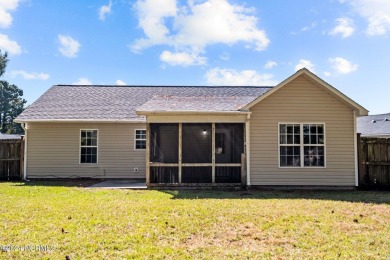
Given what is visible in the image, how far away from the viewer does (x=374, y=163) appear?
37.0 ft

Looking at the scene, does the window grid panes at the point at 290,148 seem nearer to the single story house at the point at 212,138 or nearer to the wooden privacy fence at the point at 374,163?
the single story house at the point at 212,138

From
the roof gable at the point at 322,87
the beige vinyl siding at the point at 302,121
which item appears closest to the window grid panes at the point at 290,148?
the beige vinyl siding at the point at 302,121

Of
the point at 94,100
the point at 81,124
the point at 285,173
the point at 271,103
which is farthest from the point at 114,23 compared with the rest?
the point at 285,173

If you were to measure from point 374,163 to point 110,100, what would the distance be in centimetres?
1243

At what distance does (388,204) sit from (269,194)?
3283mm

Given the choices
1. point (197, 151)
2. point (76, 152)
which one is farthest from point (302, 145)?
point (76, 152)

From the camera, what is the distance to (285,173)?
11.1 m

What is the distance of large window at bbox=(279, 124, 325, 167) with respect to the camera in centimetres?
1115

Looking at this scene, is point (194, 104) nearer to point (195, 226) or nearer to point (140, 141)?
point (140, 141)

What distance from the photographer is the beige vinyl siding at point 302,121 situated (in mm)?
11117

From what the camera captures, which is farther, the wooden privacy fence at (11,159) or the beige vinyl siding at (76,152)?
the beige vinyl siding at (76,152)

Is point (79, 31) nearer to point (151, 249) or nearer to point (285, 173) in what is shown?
point (285, 173)

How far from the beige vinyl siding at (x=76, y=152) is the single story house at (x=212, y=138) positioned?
4cm

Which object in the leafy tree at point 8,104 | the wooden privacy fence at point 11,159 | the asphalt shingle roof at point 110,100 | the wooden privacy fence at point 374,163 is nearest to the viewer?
the wooden privacy fence at point 374,163
